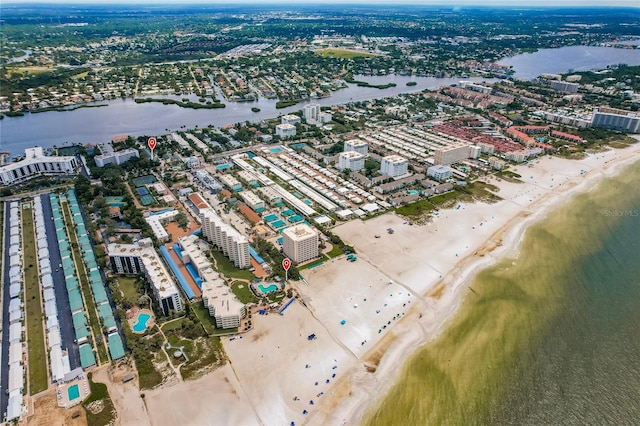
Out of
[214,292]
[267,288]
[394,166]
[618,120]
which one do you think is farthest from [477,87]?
[214,292]

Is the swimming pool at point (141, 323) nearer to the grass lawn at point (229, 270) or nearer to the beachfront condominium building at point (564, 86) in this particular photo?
the grass lawn at point (229, 270)

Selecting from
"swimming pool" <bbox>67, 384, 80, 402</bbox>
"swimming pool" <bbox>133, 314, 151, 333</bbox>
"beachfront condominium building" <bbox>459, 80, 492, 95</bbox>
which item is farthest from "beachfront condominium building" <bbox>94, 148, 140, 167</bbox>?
"beachfront condominium building" <bbox>459, 80, 492, 95</bbox>

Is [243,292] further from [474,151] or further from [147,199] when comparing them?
[474,151]

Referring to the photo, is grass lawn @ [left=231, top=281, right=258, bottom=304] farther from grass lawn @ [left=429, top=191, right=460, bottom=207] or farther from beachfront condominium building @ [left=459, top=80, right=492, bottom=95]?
beachfront condominium building @ [left=459, top=80, right=492, bottom=95]

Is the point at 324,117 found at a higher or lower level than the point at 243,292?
higher

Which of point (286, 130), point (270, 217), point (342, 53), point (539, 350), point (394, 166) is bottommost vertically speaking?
point (539, 350)

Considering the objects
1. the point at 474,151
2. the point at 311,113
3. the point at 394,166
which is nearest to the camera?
the point at 394,166

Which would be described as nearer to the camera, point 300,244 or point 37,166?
point 300,244
